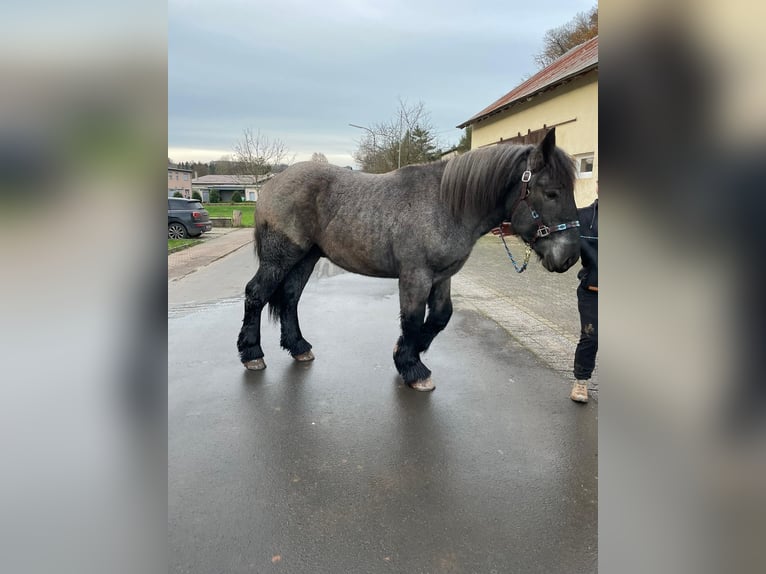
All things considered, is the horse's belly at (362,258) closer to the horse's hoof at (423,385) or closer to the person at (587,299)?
the horse's hoof at (423,385)

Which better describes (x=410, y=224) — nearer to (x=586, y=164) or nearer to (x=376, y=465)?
(x=376, y=465)

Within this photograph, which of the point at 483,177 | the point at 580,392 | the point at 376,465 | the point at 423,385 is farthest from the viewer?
the point at 423,385

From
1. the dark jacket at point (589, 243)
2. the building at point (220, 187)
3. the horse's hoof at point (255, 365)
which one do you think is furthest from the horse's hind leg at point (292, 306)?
the building at point (220, 187)

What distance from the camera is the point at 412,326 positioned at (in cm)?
362

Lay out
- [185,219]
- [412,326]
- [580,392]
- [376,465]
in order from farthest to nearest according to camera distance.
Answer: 1. [185,219]
2. [412,326]
3. [580,392]
4. [376,465]

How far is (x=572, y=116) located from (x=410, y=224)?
10.8m

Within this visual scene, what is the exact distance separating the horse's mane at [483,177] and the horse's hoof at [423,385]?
136 cm

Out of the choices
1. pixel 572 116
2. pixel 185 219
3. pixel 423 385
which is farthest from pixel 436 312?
pixel 185 219

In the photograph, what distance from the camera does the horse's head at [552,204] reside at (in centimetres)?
309

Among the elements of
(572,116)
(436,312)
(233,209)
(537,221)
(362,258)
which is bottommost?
(436,312)

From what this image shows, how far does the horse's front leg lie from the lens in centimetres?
353

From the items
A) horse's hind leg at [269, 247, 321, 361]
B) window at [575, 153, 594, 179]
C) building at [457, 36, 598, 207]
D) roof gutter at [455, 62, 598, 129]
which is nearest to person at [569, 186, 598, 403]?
horse's hind leg at [269, 247, 321, 361]
